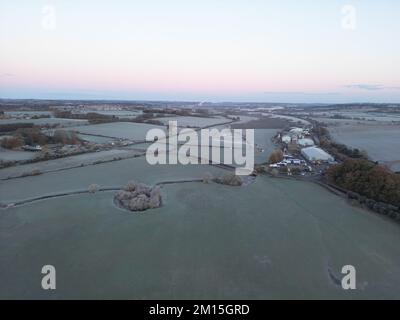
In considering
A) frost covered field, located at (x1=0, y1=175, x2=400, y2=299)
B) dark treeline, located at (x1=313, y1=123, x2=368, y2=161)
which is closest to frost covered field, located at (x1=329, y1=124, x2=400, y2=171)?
dark treeline, located at (x1=313, y1=123, x2=368, y2=161)

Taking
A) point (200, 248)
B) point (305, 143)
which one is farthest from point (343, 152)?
point (200, 248)

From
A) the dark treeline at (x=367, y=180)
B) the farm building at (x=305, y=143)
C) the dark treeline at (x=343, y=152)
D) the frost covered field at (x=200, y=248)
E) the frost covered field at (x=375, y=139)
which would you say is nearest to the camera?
the frost covered field at (x=200, y=248)

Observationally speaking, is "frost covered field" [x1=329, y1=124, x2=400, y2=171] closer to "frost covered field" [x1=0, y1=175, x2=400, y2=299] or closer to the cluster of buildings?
the cluster of buildings

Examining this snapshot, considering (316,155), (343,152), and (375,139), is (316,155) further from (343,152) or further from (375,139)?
(375,139)

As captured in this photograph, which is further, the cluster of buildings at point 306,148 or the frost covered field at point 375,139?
the frost covered field at point 375,139

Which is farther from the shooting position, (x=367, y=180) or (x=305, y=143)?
(x=305, y=143)

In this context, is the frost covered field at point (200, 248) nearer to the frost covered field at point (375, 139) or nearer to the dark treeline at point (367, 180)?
the dark treeline at point (367, 180)

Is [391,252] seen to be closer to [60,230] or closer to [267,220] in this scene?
[267,220]

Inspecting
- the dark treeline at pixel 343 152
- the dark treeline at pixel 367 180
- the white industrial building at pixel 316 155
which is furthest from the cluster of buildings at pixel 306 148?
the dark treeline at pixel 367 180

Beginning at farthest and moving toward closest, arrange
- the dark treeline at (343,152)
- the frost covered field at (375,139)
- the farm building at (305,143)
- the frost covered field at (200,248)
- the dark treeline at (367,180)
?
the farm building at (305,143)
the frost covered field at (375,139)
the dark treeline at (343,152)
the dark treeline at (367,180)
the frost covered field at (200,248)

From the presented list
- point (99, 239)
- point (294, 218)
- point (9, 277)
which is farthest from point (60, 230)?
point (294, 218)

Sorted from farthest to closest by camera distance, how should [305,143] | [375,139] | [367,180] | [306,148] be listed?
1. [375,139]
2. [305,143]
3. [306,148]
4. [367,180]
